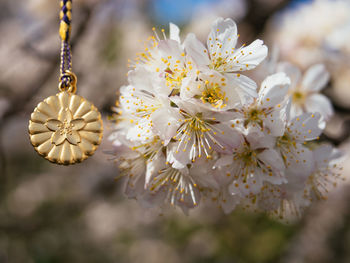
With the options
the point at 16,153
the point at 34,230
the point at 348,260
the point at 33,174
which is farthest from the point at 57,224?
the point at 348,260

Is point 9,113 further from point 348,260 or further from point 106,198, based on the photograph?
point 348,260

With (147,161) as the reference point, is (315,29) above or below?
above

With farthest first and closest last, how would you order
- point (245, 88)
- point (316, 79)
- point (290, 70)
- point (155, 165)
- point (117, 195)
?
point (117, 195)
point (316, 79)
point (290, 70)
point (155, 165)
point (245, 88)

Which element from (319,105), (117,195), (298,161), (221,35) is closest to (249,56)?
(221,35)

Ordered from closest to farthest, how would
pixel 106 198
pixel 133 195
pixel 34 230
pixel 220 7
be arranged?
pixel 133 195, pixel 34 230, pixel 106 198, pixel 220 7

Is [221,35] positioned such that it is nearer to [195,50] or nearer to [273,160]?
[195,50]

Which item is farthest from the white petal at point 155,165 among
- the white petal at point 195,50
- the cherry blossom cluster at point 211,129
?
the white petal at point 195,50

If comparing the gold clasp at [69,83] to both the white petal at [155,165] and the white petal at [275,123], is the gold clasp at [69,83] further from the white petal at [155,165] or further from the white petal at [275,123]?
the white petal at [275,123]
